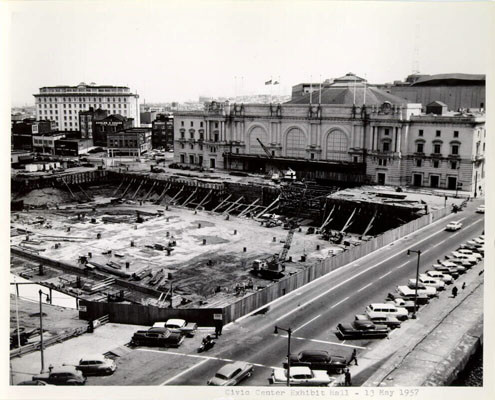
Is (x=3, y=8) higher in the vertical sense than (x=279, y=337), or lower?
higher

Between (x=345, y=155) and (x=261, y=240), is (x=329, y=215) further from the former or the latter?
(x=345, y=155)

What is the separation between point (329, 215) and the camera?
38.8m

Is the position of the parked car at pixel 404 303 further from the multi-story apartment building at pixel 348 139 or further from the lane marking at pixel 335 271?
the multi-story apartment building at pixel 348 139

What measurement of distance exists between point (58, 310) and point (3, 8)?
11576 mm

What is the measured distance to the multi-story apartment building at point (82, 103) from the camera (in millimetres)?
70250

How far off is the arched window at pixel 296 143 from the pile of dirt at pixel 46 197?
19852 millimetres

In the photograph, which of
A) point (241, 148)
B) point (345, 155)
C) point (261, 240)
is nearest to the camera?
point (261, 240)

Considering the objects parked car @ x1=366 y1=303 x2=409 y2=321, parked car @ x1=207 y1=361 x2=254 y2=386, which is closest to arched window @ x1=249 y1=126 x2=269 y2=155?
parked car @ x1=366 y1=303 x2=409 y2=321

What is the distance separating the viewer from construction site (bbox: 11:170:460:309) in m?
27.0

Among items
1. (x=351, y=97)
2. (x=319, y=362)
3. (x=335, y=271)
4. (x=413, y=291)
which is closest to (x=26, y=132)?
(x=351, y=97)

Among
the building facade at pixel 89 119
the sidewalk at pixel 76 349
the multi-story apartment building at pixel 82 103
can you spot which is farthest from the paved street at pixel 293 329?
the building facade at pixel 89 119

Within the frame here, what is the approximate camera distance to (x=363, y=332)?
18922mm

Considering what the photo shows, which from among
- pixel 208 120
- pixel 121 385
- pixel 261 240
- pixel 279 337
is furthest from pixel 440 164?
pixel 121 385

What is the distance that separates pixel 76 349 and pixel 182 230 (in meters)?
19.4
